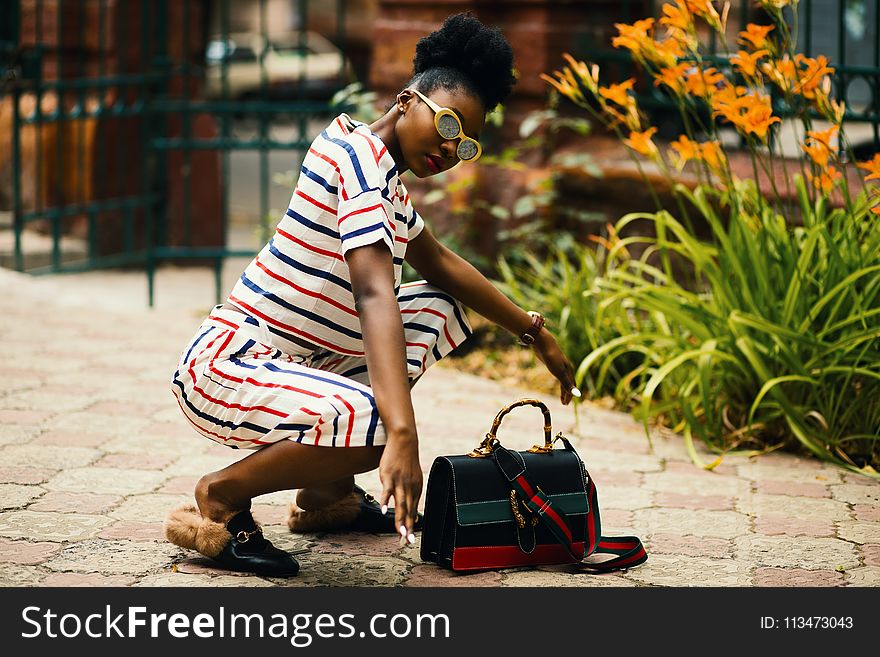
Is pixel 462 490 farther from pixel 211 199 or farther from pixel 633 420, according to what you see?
pixel 211 199

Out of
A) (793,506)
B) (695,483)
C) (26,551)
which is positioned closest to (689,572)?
(793,506)

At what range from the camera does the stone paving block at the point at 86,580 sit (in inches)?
116

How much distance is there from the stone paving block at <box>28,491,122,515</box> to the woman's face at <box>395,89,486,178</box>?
4.55 feet

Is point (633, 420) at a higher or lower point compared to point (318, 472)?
lower

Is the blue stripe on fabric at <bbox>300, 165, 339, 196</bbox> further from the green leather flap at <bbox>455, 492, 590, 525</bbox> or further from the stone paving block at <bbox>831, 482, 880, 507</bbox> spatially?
the stone paving block at <bbox>831, 482, 880, 507</bbox>

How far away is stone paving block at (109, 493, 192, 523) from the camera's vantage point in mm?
3482

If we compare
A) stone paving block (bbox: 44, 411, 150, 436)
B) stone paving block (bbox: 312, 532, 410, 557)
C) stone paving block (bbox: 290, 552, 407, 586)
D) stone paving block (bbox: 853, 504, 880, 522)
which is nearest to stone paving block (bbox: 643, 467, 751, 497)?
stone paving block (bbox: 853, 504, 880, 522)

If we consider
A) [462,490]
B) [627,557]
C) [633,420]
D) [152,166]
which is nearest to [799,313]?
[633,420]

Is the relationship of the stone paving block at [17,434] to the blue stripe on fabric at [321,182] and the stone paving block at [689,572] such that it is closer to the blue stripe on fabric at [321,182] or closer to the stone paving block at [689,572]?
the blue stripe on fabric at [321,182]

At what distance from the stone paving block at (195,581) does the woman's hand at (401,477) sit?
53 cm

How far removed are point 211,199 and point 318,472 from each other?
580 cm

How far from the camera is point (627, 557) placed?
3.15 m

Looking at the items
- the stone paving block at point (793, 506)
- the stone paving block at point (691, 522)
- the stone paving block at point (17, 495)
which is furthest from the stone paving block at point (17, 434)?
the stone paving block at point (793, 506)

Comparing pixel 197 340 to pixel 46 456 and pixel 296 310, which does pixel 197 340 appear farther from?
pixel 46 456
